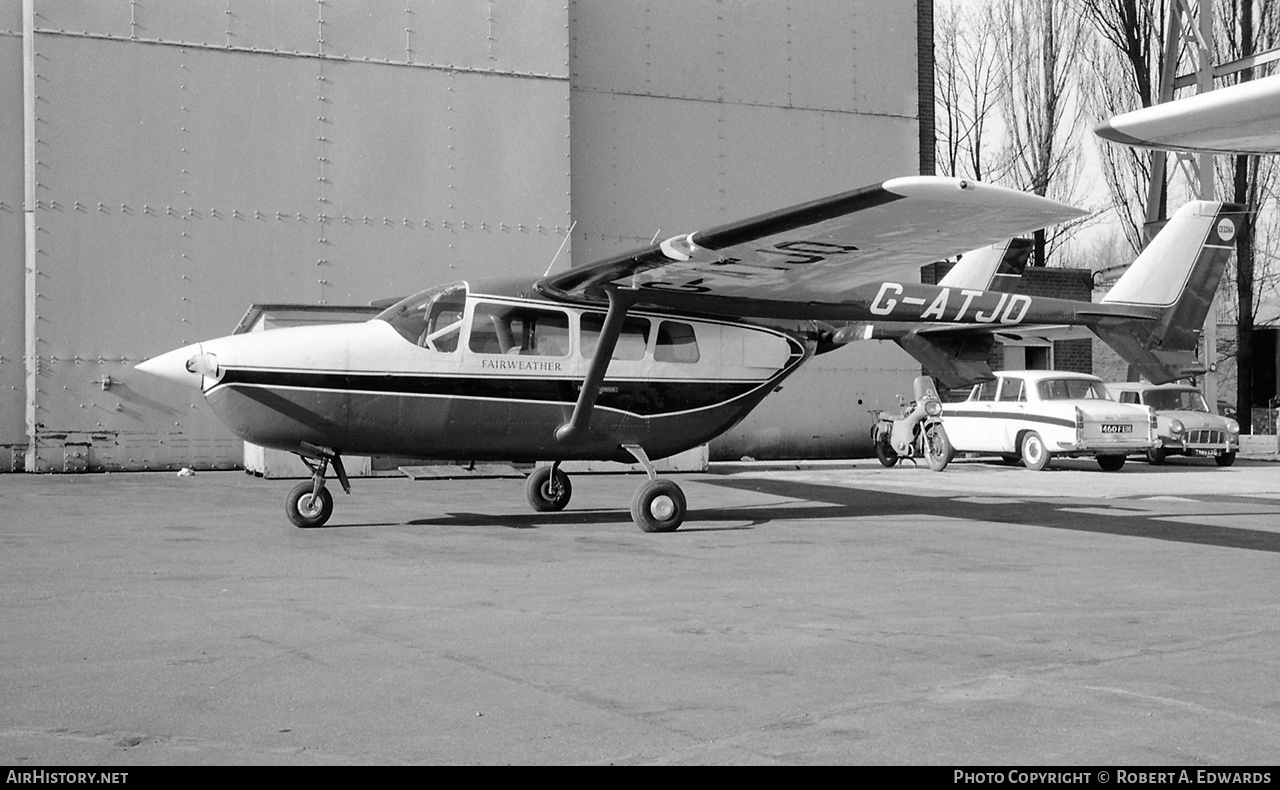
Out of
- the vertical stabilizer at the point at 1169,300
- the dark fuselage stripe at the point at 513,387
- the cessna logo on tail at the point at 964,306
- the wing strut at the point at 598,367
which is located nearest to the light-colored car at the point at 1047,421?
the vertical stabilizer at the point at 1169,300

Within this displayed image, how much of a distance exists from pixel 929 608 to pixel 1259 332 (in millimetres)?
46362

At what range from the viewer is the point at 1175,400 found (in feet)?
82.6

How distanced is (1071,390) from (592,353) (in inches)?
538

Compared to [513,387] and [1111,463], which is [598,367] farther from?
[1111,463]

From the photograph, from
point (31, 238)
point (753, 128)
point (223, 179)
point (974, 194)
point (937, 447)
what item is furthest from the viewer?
point (753, 128)

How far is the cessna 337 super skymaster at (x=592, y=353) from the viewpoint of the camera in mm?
10719

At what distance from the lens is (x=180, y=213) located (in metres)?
20.6

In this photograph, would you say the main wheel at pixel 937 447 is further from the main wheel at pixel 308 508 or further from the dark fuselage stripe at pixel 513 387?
the main wheel at pixel 308 508

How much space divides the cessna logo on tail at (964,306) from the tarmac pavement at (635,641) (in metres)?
2.25

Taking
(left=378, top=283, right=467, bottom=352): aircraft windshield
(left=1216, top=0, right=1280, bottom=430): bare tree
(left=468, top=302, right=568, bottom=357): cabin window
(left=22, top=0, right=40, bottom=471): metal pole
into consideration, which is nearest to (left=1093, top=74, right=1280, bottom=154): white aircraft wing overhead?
(left=468, top=302, right=568, bottom=357): cabin window

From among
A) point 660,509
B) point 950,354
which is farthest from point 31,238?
point 950,354

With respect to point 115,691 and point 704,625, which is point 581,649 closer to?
point 704,625
